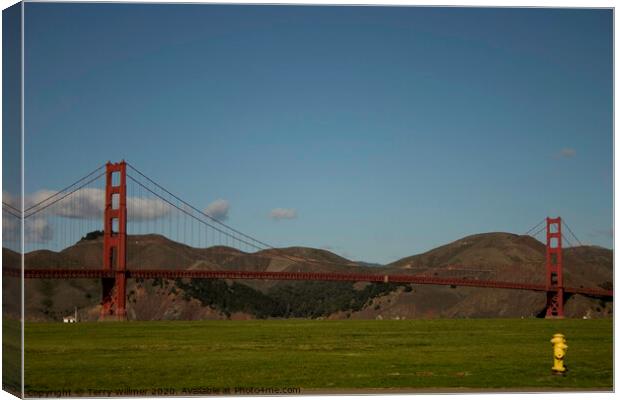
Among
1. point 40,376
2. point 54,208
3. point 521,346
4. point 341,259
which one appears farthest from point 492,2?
point 341,259

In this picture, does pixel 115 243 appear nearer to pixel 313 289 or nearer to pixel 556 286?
pixel 556 286

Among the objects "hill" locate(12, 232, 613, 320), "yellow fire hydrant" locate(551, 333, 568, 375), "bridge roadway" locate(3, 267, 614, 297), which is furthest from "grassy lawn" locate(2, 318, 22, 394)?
"hill" locate(12, 232, 613, 320)

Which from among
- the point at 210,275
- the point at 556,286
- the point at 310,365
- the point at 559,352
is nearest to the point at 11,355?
the point at 310,365

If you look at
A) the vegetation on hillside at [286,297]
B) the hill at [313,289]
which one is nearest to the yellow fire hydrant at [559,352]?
the hill at [313,289]

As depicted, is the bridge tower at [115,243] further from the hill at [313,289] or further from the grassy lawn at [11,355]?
the grassy lawn at [11,355]

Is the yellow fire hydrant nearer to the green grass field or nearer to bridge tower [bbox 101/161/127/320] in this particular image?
the green grass field
